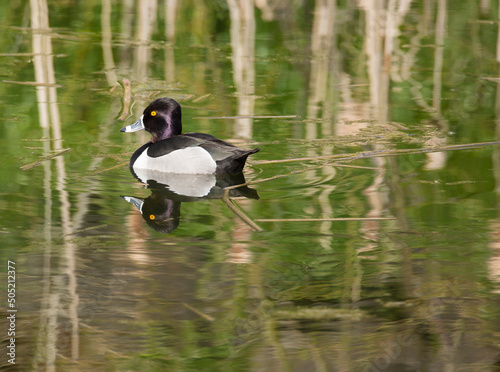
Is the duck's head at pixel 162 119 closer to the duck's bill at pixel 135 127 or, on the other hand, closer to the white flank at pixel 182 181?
the duck's bill at pixel 135 127

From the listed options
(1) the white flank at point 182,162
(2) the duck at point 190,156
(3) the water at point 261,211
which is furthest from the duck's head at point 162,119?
(1) the white flank at point 182,162

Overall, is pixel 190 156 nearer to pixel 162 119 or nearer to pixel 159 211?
pixel 162 119

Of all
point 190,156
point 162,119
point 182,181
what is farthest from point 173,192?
point 162,119

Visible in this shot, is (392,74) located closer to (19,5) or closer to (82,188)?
(82,188)

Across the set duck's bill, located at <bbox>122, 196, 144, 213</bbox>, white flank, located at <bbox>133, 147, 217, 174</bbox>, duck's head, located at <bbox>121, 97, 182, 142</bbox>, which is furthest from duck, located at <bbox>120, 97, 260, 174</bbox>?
duck's bill, located at <bbox>122, 196, 144, 213</bbox>

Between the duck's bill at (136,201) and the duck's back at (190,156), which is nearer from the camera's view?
the duck's bill at (136,201)

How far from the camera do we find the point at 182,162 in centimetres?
720

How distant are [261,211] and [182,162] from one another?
1259 millimetres

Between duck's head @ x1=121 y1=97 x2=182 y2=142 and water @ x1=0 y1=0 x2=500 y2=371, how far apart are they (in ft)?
1.08

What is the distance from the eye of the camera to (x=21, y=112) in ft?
28.3

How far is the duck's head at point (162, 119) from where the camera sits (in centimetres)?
761

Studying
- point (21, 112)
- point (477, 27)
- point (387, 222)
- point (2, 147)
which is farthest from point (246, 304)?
point (477, 27)

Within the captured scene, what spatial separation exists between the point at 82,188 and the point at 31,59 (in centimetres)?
486

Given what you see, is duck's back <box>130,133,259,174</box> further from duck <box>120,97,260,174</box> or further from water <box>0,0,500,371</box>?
water <box>0,0,500,371</box>
